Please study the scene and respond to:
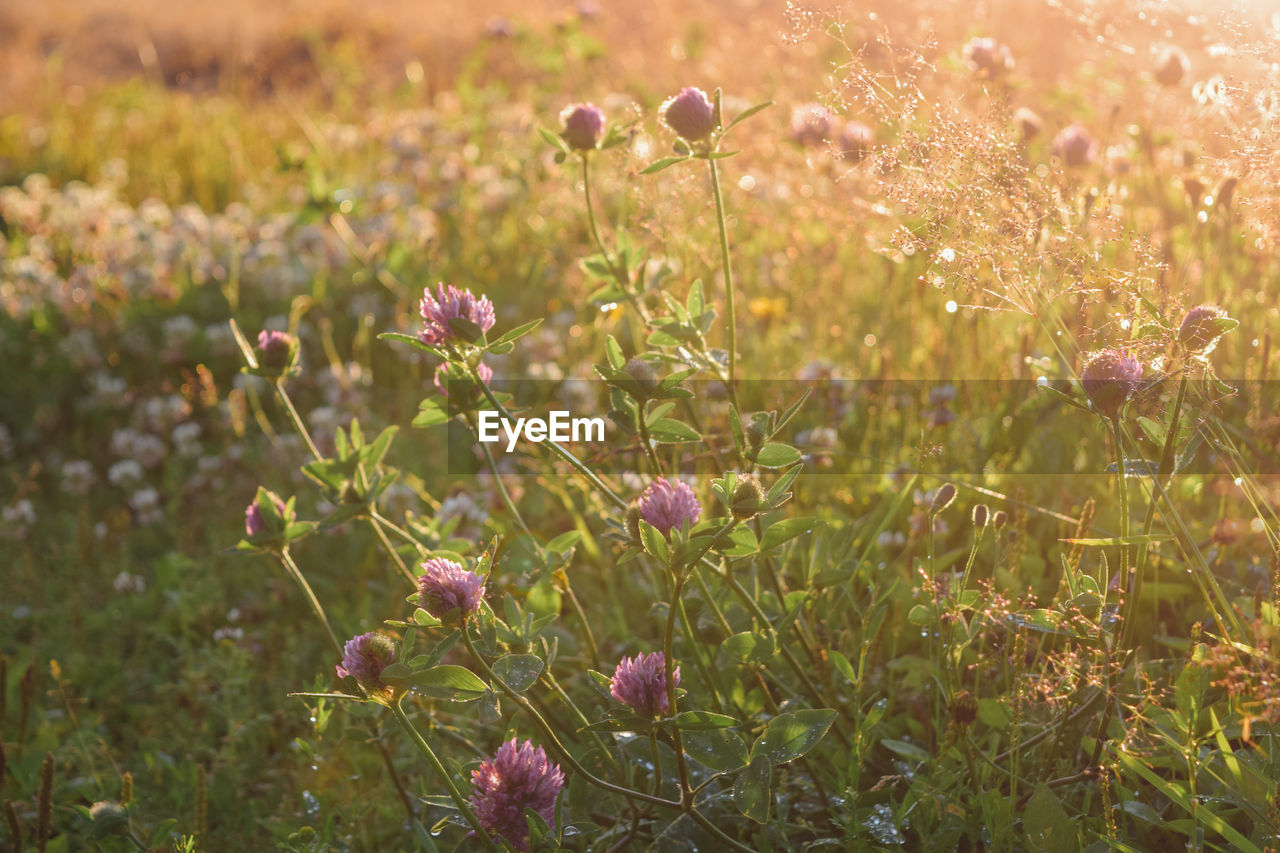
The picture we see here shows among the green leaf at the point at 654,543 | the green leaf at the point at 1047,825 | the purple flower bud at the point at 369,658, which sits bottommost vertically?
the green leaf at the point at 1047,825

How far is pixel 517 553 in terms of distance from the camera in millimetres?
2215

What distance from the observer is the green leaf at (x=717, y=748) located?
4.08ft

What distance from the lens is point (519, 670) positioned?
1.22 metres

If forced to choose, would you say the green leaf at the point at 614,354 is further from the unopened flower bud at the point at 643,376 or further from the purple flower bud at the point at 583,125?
the purple flower bud at the point at 583,125

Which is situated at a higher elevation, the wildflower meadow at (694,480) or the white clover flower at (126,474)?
the wildflower meadow at (694,480)

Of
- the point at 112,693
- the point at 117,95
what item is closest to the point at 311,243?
the point at 112,693

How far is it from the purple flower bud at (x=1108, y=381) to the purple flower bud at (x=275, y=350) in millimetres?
1152

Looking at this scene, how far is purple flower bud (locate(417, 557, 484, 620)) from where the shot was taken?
3.84ft

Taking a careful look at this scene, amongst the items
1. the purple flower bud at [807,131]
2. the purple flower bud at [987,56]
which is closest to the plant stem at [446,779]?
the purple flower bud at [807,131]

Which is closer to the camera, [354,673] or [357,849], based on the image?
[354,673]

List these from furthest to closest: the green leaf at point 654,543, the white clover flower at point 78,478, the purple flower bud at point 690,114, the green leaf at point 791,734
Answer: the white clover flower at point 78,478 → the purple flower bud at point 690,114 → the green leaf at point 791,734 → the green leaf at point 654,543

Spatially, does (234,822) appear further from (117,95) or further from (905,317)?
(117,95)

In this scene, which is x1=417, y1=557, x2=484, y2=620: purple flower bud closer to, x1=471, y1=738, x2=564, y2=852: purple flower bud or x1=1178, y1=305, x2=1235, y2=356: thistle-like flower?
x1=471, y1=738, x2=564, y2=852: purple flower bud

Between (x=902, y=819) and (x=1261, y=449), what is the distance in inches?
42.5
